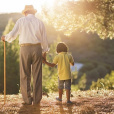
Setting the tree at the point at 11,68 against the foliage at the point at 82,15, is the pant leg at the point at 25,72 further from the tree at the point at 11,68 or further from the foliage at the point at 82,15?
the tree at the point at 11,68

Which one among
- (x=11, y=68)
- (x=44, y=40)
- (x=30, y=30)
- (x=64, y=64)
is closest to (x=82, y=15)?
(x=64, y=64)

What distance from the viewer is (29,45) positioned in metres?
5.55

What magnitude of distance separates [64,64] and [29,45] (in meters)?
0.97

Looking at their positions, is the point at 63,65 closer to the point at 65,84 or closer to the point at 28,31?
the point at 65,84

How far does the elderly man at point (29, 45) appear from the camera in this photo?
5.54 metres

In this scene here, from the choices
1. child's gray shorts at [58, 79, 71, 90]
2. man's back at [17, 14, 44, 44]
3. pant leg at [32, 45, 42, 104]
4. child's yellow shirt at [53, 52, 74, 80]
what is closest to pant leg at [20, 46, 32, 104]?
pant leg at [32, 45, 42, 104]

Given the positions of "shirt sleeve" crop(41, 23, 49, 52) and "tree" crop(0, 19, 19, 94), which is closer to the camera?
"shirt sleeve" crop(41, 23, 49, 52)

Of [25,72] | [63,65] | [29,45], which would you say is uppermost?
[29,45]

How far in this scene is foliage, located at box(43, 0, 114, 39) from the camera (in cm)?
1091

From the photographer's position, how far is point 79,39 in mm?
131000

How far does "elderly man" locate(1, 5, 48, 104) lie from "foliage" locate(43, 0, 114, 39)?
5.51 meters

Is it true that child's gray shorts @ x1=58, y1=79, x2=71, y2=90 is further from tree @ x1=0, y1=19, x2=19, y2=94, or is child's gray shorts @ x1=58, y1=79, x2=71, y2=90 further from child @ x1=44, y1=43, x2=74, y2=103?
tree @ x1=0, y1=19, x2=19, y2=94

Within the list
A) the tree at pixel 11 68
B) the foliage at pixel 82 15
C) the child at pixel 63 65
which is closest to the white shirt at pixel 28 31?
the child at pixel 63 65

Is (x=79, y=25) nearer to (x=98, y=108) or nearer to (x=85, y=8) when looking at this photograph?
(x=85, y=8)
